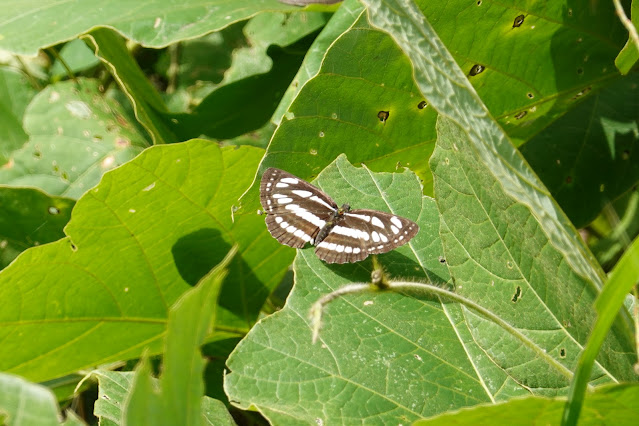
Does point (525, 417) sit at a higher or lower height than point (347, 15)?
lower

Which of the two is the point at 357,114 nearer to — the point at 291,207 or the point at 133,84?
the point at 291,207

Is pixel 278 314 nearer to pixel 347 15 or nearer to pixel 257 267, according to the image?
pixel 257 267

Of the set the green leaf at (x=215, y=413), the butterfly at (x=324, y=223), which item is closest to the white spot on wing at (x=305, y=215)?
the butterfly at (x=324, y=223)

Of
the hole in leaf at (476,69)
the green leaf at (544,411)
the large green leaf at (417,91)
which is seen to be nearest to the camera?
the green leaf at (544,411)

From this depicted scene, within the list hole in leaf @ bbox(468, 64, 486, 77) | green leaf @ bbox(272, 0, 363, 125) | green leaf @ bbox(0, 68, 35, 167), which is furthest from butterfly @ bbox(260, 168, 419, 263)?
green leaf @ bbox(0, 68, 35, 167)

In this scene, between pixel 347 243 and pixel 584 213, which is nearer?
pixel 347 243

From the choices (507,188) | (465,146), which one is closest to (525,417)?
(507,188)

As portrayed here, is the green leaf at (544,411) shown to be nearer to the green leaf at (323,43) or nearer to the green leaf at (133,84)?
the green leaf at (323,43)

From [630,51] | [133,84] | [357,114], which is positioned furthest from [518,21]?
[133,84]
